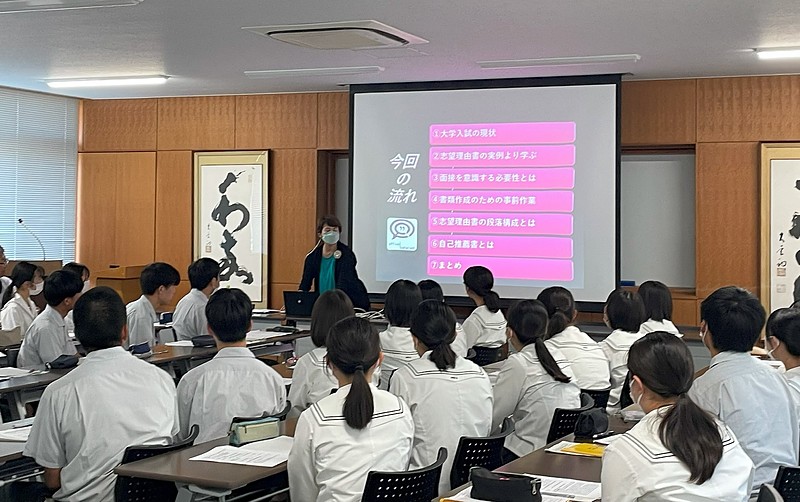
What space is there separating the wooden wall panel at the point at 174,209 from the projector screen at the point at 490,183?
2.09 meters

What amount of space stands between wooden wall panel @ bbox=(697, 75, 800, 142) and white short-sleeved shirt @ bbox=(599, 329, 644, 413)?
140 inches

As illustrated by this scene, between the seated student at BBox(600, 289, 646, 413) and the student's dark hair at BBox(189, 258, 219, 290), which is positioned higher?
the student's dark hair at BBox(189, 258, 219, 290)

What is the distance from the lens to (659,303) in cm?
619

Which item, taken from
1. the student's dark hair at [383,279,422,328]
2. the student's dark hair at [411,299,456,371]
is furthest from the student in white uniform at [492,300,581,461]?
the student's dark hair at [383,279,422,328]

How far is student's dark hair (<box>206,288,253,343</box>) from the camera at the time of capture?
401cm

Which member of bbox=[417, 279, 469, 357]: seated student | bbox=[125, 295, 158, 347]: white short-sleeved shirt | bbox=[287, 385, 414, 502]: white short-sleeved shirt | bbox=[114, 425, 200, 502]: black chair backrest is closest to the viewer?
bbox=[287, 385, 414, 502]: white short-sleeved shirt

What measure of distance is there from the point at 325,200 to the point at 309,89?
1.18 m

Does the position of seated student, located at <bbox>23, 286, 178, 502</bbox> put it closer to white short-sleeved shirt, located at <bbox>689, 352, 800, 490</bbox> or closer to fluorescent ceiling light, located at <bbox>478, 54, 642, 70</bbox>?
white short-sleeved shirt, located at <bbox>689, 352, 800, 490</bbox>

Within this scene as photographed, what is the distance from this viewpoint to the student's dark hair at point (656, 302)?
20.2ft

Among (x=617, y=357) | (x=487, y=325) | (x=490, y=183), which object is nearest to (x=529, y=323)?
(x=617, y=357)

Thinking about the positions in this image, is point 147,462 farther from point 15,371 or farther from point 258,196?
point 258,196

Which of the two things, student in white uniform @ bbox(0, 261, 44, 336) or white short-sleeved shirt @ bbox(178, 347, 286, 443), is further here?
student in white uniform @ bbox(0, 261, 44, 336)

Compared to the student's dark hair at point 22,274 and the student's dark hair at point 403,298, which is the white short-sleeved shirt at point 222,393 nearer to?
the student's dark hair at point 403,298

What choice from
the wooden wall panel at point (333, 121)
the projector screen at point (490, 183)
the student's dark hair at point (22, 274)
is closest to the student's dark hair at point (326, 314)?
the student's dark hair at point (22, 274)
